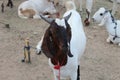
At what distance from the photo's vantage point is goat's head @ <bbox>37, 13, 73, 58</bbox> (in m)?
3.47

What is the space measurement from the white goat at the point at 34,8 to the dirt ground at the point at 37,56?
19 centimetres

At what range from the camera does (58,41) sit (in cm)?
349

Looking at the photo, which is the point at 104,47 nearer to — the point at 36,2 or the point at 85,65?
the point at 85,65

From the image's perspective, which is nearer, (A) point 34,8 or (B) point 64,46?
(B) point 64,46

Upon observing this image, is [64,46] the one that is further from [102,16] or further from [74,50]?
[102,16]

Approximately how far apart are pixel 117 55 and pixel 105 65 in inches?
21.3

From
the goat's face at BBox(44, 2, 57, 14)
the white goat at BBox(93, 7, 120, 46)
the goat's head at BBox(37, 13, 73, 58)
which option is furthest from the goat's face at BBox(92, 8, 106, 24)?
the goat's head at BBox(37, 13, 73, 58)

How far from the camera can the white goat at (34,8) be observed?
8273 millimetres

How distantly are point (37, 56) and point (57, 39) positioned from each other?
2720 mm

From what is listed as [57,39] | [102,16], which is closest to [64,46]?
[57,39]

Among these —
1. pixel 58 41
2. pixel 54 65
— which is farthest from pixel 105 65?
pixel 58 41

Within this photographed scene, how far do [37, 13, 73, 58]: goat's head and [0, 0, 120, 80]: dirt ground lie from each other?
186 cm

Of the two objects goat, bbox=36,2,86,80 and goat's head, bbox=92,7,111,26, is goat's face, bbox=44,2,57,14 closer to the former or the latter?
goat's head, bbox=92,7,111,26

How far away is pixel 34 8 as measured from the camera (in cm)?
841
